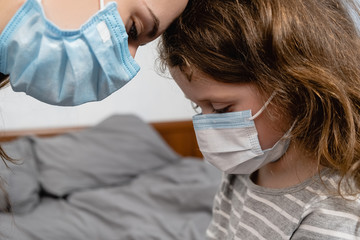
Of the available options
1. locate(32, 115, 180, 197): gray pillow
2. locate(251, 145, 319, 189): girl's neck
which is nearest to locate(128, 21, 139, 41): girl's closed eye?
locate(251, 145, 319, 189): girl's neck

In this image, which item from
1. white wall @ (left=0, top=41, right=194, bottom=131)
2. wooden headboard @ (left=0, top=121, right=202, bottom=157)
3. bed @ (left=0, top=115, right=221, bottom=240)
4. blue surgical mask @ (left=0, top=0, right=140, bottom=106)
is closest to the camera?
blue surgical mask @ (left=0, top=0, right=140, bottom=106)

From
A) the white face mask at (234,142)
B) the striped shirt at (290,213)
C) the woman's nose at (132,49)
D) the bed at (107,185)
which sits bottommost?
the bed at (107,185)

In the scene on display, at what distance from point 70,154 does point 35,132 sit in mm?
350

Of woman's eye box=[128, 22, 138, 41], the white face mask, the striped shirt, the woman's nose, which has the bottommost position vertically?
the striped shirt

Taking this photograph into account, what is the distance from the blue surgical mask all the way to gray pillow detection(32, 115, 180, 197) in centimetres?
154

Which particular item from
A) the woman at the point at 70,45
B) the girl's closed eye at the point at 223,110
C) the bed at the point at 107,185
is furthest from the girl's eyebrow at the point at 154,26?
the bed at the point at 107,185

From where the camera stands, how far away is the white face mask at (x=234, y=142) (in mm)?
902

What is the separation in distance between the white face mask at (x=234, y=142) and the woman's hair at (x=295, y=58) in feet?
0.19

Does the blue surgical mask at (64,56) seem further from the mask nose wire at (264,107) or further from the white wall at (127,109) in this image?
the white wall at (127,109)

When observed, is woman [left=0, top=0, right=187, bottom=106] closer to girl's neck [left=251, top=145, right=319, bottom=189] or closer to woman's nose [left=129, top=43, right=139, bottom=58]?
woman's nose [left=129, top=43, right=139, bottom=58]

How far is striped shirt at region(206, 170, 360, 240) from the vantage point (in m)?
0.83

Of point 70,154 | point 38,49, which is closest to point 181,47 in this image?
point 38,49

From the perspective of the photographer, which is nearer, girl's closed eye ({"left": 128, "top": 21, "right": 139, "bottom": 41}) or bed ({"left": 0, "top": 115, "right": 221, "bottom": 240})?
girl's closed eye ({"left": 128, "top": 21, "right": 139, "bottom": 41})

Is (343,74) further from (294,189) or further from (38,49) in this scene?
(38,49)
